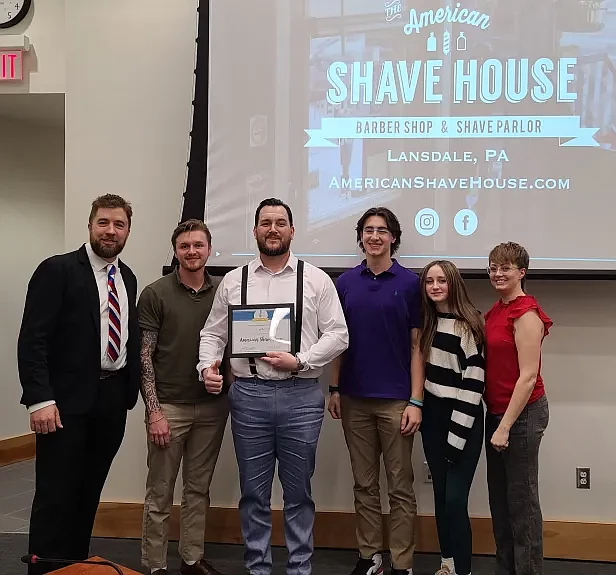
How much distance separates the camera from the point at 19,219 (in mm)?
5168

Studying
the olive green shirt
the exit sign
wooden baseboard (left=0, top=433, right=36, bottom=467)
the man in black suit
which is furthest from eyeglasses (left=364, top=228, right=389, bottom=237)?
wooden baseboard (left=0, top=433, right=36, bottom=467)

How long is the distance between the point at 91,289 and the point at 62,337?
0.21m

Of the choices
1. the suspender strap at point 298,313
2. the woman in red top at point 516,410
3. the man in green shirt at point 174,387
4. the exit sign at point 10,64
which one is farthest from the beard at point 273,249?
the exit sign at point 10,64

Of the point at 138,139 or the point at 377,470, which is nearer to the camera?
the point at 377,470

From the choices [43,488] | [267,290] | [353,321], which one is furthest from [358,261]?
[43,488]

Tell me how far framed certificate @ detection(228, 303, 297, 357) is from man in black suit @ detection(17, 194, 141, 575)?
0.43 meters

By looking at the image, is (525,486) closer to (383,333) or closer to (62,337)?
(383,333)

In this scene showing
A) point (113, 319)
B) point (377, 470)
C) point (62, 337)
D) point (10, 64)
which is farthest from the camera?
point (10, 64)

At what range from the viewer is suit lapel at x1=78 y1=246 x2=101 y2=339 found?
253 centimetres

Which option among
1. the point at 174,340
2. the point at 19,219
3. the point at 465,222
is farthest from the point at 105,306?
the point at 19,219

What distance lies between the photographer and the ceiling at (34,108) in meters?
4.07

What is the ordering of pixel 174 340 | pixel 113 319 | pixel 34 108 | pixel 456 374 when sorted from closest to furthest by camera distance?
pixel 113 319, pixel 456 374, pixel 174 340, pixel 34 108

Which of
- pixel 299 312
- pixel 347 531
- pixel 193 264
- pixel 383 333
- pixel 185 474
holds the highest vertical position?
pixel 193 264

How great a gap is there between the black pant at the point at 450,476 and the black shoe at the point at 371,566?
0.96ft
